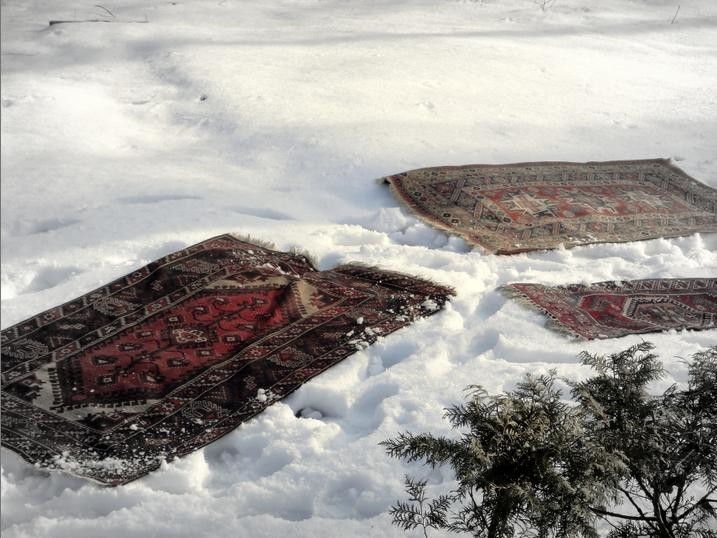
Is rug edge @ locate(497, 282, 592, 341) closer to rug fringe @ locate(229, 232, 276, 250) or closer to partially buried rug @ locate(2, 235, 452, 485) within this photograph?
partially buried rug @ locate(2, 235, 452, 485)

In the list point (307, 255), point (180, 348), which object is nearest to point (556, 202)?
point (307, 255)

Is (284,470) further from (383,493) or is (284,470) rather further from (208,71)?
(208,71)

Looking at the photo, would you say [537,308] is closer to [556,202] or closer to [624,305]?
[624,305]

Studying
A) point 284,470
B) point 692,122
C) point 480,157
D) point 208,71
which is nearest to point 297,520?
point 284,470

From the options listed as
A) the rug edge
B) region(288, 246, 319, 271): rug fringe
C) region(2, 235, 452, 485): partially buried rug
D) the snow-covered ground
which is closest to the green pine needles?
the snow-covered ground

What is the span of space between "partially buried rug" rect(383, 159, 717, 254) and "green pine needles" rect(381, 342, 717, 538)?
2.15 meters

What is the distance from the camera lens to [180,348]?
3334 mm

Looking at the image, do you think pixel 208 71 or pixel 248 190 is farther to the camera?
pixel 208 71

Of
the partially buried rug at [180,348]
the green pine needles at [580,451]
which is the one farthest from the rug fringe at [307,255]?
the green pine needles at [580,451]

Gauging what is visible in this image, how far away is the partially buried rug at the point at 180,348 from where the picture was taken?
286 cm

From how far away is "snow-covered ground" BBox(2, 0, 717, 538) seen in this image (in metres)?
2.66

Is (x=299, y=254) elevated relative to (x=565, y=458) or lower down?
lower down

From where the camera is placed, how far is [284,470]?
267cm

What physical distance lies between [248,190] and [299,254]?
2.56ft
